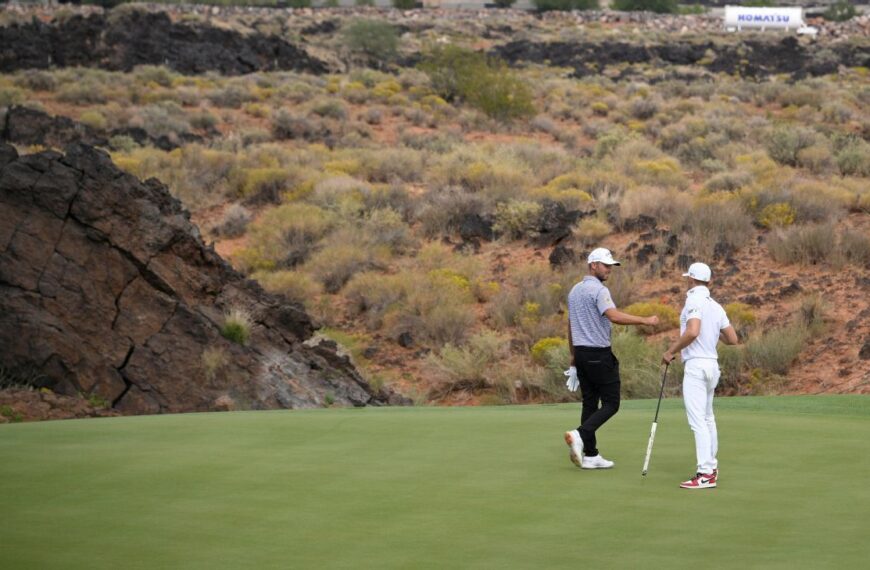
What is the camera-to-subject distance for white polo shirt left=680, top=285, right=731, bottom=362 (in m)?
10.3

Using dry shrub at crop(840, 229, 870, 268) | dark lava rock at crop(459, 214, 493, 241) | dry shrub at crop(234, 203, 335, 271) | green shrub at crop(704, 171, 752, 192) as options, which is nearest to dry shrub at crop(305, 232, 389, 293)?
dry shrub at crop(234, 203, 335, 271)

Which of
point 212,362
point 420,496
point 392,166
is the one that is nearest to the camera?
point 420,496

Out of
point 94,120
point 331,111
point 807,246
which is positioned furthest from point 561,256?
point 331,111

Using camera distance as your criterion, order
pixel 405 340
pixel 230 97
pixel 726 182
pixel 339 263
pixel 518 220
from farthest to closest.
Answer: pixel 230 97, pixel 726 182, pixel 518 220, pixel 339 263, pixel 405 340

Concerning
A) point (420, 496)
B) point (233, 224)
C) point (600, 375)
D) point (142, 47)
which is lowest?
point (233, 224)

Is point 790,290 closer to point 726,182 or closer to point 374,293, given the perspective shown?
point 726,182

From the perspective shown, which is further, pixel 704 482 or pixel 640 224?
pixel 640 224

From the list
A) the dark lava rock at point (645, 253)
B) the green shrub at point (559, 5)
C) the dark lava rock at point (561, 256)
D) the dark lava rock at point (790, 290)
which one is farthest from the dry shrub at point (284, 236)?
the green shrub at point (559, 5)

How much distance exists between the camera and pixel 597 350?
11.2 m

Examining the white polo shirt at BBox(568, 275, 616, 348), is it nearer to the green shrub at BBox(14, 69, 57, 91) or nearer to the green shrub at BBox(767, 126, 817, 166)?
the green shrub at BBox(767, 126, 817, 166)

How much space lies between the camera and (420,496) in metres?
9.60

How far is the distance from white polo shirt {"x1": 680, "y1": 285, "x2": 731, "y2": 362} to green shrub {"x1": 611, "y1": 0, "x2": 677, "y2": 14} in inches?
4918

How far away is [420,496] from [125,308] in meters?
10.6

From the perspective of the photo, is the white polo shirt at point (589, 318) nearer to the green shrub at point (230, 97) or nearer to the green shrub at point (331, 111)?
the green shrub at point (331, 111)
